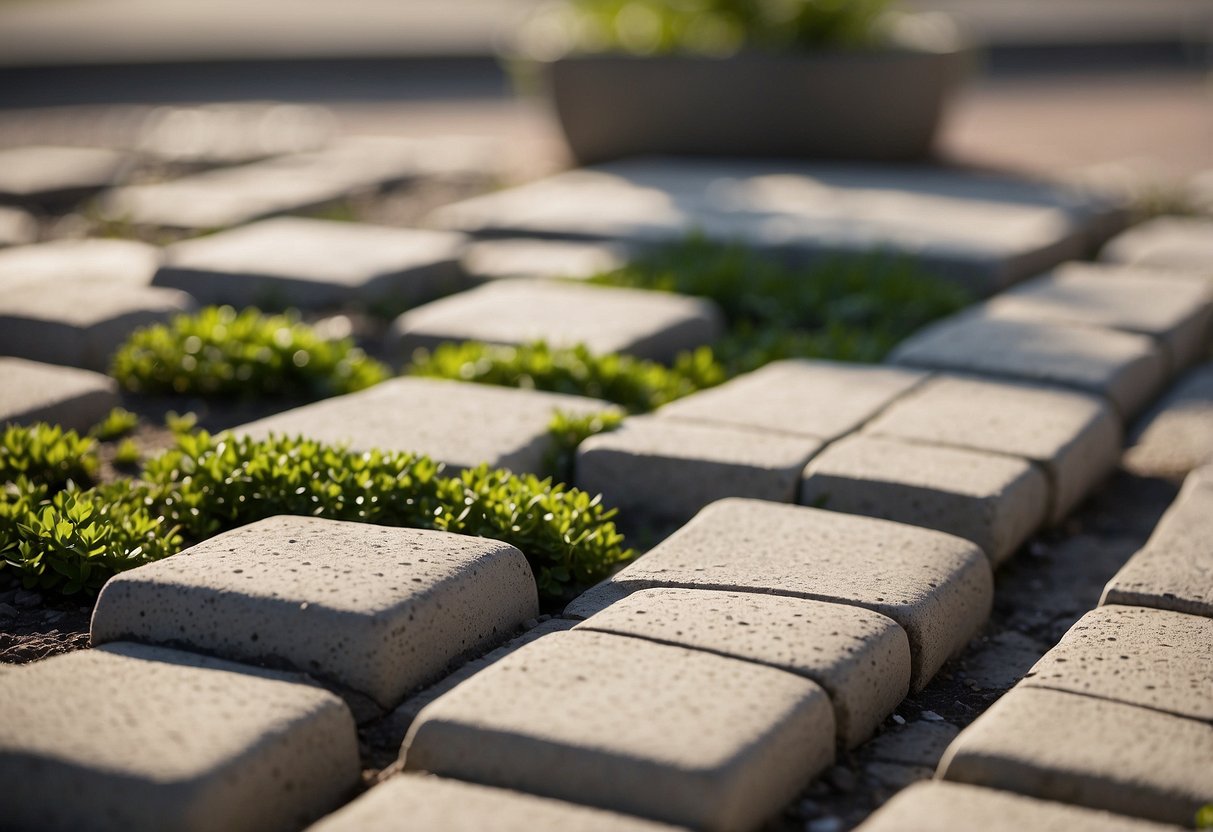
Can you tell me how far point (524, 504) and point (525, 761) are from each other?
81 cm

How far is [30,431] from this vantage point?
2818 mm

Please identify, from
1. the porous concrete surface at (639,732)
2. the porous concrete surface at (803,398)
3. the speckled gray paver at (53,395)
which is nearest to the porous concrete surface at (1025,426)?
the porous concrete surface at (803,398)

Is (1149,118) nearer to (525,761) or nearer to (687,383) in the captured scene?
(687,383)

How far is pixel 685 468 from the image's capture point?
9.03 ft

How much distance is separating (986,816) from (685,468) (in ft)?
4.08

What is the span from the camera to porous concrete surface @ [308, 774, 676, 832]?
1.56 m

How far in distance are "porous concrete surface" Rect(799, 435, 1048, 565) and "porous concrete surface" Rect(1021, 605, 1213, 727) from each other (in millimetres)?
386

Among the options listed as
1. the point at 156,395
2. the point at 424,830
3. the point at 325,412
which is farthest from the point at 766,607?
the point at 156,395

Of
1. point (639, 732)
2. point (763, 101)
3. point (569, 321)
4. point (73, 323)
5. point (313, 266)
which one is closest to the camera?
point (639, 732)

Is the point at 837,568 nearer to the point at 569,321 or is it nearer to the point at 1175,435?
the point at 1175,435

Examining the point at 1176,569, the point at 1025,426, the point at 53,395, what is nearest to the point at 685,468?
the point at 1025,426

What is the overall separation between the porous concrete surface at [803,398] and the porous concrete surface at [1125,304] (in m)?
0.72

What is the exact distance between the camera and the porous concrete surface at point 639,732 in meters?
1.63

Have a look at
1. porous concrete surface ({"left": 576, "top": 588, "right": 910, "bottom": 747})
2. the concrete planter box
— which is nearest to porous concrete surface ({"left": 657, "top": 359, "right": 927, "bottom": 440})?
porous concrete surface ({"left": 576, "top": 588, "right": 910, "bottom": 747})
